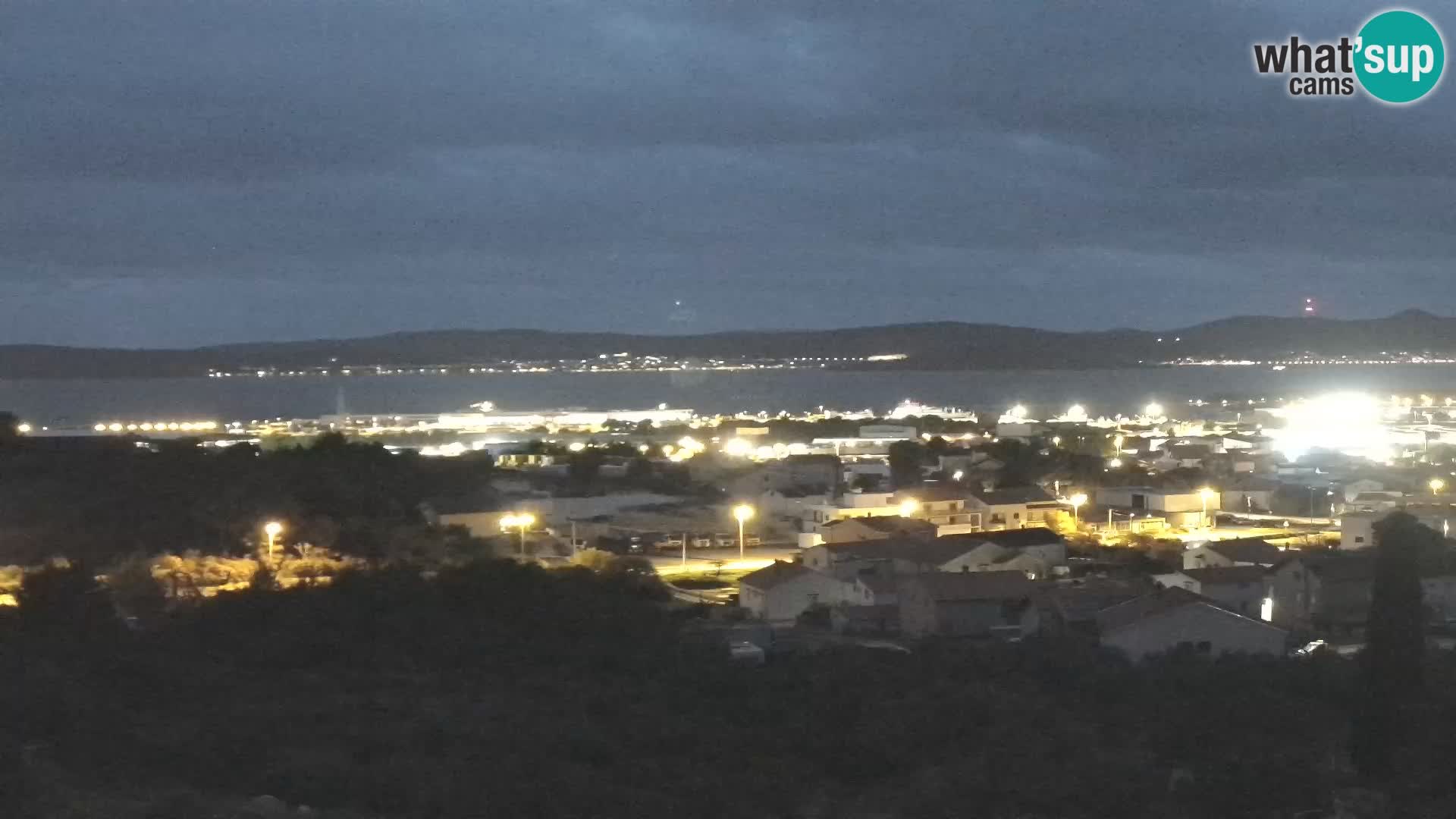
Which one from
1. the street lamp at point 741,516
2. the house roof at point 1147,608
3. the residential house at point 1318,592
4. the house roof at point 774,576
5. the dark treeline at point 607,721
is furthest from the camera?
the street lamp at point 741,516

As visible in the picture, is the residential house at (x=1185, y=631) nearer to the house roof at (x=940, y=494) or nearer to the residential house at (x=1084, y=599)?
the residential house at (x=1084, y=599)

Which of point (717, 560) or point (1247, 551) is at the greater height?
point (1247, 551)

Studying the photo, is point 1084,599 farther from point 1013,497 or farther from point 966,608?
point 1013,497

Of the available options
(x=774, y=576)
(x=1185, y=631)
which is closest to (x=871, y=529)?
(x=774, y=576)

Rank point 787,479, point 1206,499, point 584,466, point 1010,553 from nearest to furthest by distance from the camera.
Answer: point 1010,553 → point 1206,499 → point 787,479 → point 584,466

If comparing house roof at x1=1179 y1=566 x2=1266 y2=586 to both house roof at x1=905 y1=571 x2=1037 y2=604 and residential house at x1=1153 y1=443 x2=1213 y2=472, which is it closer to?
house roof at x1=905 y1=571 x2=1037 y2=604

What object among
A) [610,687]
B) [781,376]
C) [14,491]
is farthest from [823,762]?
[781,376]

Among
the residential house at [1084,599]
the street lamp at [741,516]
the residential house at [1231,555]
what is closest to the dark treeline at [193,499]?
the street lamp at [741,516]

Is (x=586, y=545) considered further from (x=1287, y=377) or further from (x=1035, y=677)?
(x=1287, y=377)
